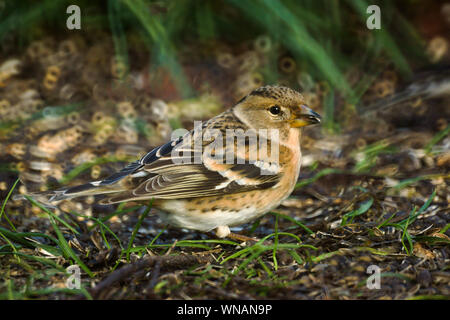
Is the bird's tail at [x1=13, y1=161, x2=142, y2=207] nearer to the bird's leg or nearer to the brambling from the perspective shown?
the brambling

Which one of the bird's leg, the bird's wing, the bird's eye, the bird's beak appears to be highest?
the bird's eye

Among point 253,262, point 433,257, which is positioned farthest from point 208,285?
point 433,257

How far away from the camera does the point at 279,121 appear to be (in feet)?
14.6

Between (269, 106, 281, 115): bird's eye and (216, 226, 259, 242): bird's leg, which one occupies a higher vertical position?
(269, 106, 281, 115): bird's eye

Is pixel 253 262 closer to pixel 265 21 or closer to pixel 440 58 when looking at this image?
pixel 265 21

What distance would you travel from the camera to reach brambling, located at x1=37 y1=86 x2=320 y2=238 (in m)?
4.03

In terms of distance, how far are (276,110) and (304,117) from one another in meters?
0.22

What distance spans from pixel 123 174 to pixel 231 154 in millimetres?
758

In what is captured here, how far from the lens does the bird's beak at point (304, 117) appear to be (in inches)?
169

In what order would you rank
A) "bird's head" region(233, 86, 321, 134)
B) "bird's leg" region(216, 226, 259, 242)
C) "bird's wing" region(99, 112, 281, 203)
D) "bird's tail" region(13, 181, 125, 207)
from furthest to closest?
"bird's head" region(233, 86, 321, 134)
"bird's leg" region(216, 226, 259, 242)
"bird's wing" region(99, 112, 281, 203)
"bird's tail" region(13, 181, 125, 207)

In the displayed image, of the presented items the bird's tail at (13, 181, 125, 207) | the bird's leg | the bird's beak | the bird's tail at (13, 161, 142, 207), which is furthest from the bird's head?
Result: the bird's tail at (13, 181, 125, 207)

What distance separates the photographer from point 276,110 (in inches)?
175

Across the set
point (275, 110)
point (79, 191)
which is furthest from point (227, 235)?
point (79, 191)

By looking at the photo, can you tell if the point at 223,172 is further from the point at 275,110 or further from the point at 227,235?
the point at 275,110
